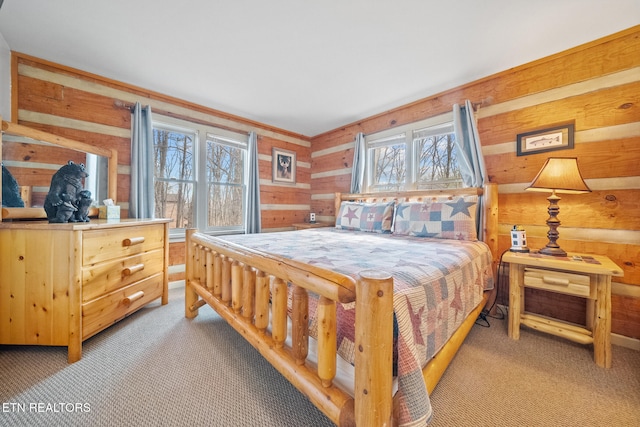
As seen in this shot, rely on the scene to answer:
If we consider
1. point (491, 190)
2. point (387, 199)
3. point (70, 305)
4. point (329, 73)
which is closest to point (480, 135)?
point (491, 190)

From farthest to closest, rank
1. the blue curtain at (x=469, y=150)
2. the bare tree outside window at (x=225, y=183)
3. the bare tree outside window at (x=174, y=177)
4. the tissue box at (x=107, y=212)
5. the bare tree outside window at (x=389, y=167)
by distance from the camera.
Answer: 1. the bare tree outside window at (x=225, y=183)
2. the bare tree outside window at (x=389, y=167)
3. the bare tree outside window at (x=174, y=177)
4. the blue curtain at (x=469, y=150)
5. the tissue box at (x=107, y=212)

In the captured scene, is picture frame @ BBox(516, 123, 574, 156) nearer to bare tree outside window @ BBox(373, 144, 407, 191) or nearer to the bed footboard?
bare tree outside window @ BBox(373, 144, 407, 191)

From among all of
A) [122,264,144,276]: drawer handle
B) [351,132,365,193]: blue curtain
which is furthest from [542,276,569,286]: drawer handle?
[122,264,144,276]: drawer handle

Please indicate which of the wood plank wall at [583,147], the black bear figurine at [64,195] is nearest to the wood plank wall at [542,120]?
the wood plank wall at [583,147]

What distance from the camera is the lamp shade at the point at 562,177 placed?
5.43 ft

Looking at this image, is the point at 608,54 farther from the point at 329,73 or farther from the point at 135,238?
the point at 135,238

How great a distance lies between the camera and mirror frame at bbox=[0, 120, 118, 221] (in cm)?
159

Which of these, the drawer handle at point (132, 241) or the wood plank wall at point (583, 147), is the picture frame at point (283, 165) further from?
the wood plank wall at point (583, 147)

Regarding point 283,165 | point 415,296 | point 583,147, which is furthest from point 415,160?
point 415,296

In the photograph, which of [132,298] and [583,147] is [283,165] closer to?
[132,298]

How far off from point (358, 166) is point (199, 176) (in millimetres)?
2144

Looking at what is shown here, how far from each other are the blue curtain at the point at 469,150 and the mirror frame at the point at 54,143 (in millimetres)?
3481

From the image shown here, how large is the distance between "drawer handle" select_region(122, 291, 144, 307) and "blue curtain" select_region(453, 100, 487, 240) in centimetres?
307

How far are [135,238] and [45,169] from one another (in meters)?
0.82
